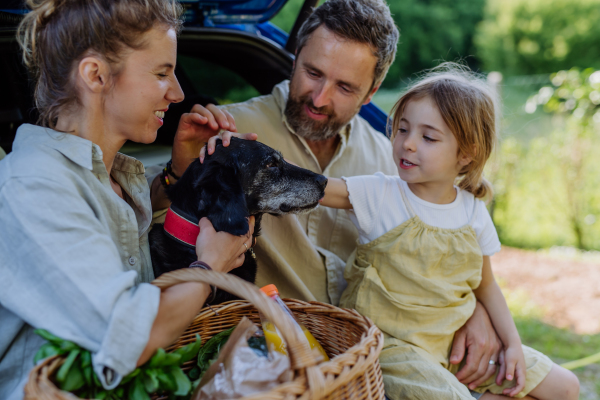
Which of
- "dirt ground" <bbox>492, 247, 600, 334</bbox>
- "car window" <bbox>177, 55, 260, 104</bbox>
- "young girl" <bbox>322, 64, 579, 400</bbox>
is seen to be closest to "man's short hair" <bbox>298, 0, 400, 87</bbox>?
"young girl" <bbox>322, 64, 579, 400</bbox>

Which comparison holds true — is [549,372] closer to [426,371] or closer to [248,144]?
[426,371]

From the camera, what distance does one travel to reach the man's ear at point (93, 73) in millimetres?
1433

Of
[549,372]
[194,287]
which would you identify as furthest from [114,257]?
[549,372]

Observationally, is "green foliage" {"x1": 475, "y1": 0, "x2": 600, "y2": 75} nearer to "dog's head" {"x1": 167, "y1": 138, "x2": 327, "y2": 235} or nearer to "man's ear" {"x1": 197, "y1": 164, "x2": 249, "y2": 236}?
"dog's head" {"x1": 167, "y1": 138, "x2": 327, "y2": 235}

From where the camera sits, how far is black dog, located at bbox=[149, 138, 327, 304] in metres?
1.69

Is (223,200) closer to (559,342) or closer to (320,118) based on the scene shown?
(320,118)

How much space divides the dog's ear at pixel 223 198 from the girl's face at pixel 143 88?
10.8 inches

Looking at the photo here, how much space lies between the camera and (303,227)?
253cm

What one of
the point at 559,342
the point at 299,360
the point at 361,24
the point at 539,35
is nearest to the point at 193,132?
the point at 361,24

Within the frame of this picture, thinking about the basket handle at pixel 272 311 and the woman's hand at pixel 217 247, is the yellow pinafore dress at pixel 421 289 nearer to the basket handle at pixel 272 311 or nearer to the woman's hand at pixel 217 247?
the woman's hand at pixel 217 247

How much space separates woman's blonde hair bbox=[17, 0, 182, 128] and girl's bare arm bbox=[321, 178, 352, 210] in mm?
981

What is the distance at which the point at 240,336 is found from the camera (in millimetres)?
1370

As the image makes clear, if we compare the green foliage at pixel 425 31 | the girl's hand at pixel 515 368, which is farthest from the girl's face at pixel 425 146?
the green foliage at pixel 425 31

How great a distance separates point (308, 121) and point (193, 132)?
67 centimetres
